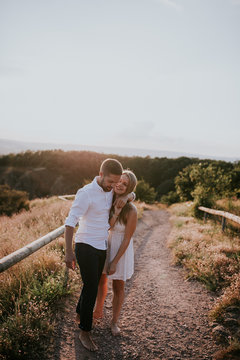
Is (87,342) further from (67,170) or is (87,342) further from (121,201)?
(67,170)

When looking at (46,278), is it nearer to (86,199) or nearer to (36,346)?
(36,346)

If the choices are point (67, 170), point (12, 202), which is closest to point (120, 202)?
point (12, 202)

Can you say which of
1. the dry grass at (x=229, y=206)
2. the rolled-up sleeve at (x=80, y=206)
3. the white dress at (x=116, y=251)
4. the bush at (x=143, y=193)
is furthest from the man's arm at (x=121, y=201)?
the bush at (x=143, y=193)

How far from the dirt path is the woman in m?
0.28

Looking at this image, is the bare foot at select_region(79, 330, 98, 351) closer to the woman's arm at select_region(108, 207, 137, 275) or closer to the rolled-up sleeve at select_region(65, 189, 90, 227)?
the woman's arm at select_region(108, 207, 137, 275)

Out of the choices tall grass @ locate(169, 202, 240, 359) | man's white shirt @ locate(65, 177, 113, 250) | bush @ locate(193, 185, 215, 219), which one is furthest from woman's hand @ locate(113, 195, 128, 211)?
bush @ locate(193, 185, 215, 219)

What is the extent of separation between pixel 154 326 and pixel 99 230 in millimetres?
1911

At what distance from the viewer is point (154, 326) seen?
10.9 feet

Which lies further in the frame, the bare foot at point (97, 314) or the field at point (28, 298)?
the bare foot at point (97, 314)

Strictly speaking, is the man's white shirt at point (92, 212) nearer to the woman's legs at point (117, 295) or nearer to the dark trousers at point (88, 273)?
the dark trousers at point (88, 273)

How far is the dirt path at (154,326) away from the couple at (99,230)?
0.84 ft

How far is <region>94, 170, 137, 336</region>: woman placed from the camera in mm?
2734

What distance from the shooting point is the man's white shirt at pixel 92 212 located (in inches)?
94.0

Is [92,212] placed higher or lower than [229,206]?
higher
